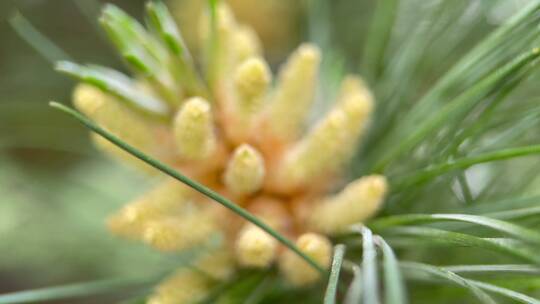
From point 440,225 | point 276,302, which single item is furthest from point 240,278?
point 440,225

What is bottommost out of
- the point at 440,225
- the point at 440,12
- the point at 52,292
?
the point at 52,292

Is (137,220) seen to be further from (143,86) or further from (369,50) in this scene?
(369,50)

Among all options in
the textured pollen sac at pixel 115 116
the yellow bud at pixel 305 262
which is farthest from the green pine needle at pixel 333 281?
the textured pollen sac at pixel 115 116

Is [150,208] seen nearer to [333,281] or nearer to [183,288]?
[183,288]

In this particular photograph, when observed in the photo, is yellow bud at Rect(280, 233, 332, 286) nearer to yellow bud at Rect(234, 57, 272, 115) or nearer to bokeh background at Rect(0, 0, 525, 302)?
yellow bud at Rect(234, 57, 272, 115)

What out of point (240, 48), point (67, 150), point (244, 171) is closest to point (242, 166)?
point (244, 171)

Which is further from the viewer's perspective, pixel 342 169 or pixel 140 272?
pixel 140 272

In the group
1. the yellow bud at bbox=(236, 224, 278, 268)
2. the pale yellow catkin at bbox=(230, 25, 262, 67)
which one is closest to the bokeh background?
the pale yellow catkin at bbox=(230, 25, 262, 67)

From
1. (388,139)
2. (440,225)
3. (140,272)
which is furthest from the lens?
(140,272)
